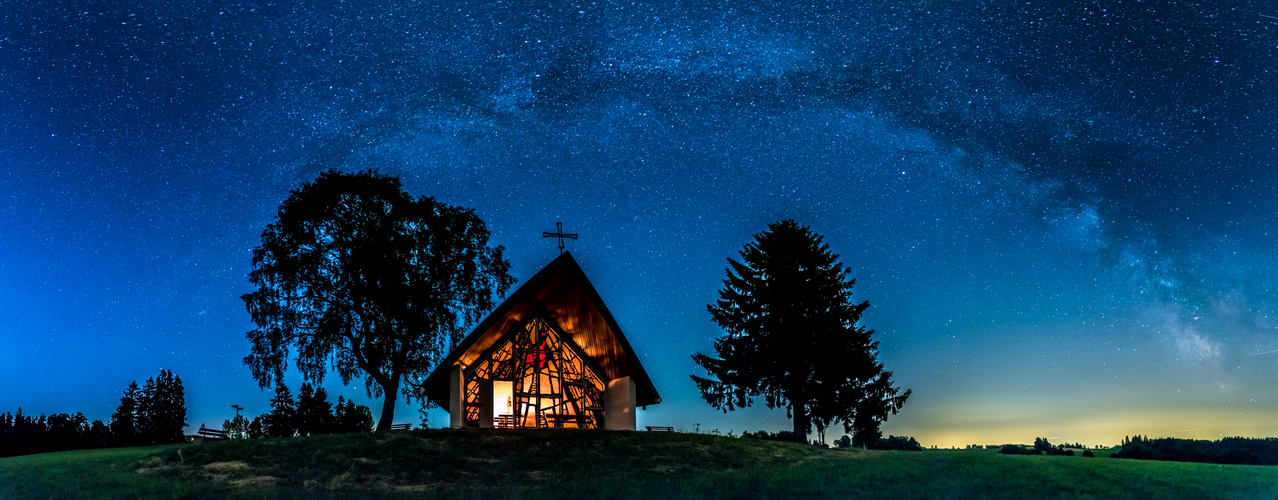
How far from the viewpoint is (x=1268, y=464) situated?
2720 centimetres

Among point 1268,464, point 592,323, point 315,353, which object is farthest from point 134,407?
point 1268,464

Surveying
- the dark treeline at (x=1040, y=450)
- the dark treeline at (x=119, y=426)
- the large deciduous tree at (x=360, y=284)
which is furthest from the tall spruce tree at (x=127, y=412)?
the dark treeline at (x=1040, y=450)

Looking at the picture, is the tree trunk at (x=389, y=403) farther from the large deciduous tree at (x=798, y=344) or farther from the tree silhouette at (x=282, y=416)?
the tree silhouette at (x=282, y=416)

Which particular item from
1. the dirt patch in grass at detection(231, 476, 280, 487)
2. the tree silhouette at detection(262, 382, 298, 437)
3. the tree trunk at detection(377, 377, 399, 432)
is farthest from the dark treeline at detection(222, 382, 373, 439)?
the dirt patch in grass at detection(231, 476, 280, 487)

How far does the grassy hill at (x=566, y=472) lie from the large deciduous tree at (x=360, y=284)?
21.4 feet

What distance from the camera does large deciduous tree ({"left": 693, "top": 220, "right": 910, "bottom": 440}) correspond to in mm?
33969

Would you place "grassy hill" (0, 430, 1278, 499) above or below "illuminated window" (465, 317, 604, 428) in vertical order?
below

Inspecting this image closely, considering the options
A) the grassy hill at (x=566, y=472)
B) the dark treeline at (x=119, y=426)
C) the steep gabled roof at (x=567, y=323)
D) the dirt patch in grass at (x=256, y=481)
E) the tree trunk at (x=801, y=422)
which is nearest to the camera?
the grassy hill at (x=566, y=472)

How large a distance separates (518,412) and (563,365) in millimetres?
2519

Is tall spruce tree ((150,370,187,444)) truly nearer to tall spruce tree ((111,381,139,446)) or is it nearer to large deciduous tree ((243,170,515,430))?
tall spruce tree ((111,381,139,446))

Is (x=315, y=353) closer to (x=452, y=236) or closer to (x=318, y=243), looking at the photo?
(x=318, y=243)

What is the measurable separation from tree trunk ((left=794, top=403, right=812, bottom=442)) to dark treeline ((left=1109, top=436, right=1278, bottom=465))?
10763 millimetres

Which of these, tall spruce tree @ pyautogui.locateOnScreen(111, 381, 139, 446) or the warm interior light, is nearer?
the warm interior light

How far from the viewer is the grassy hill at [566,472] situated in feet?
56.8
